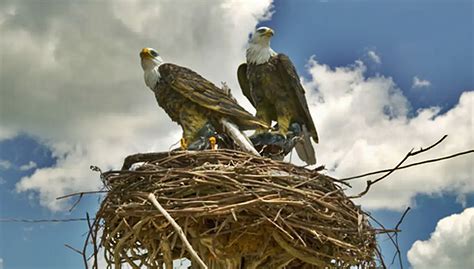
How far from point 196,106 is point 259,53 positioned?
707mm

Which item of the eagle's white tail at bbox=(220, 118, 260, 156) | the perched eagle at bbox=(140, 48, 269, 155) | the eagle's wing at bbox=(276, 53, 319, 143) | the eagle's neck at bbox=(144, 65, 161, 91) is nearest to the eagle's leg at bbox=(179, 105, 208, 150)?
the perched eagle at bbox=(140, 48, 269, 155)

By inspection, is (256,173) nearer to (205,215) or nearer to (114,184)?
(205,215)

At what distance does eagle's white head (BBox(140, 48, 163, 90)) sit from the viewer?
4348 mm

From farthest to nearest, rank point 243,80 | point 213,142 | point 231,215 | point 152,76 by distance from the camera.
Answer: point 243,80 → point 152,76 → point 213,142 → point 231,215

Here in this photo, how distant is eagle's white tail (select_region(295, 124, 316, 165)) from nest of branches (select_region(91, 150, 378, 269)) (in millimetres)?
895

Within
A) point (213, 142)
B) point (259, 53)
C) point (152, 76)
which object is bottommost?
point (213, 142)

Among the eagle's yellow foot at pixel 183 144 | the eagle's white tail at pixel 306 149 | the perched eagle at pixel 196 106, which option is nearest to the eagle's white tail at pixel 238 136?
the perched eagle at pixel 196 106

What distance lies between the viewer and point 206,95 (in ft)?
13.7

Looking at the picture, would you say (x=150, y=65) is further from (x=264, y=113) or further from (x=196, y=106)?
(x=264, y=113)

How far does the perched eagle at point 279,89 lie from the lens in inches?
175

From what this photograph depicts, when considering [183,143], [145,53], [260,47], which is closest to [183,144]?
[183,143]

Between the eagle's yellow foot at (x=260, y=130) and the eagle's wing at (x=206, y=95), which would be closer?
the eagle's wing at (x=206, y=95)

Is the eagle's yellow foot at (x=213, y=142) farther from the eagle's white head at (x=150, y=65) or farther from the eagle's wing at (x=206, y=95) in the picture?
the eagle's white head at (x=150, y=65)

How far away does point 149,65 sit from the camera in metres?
4.39
